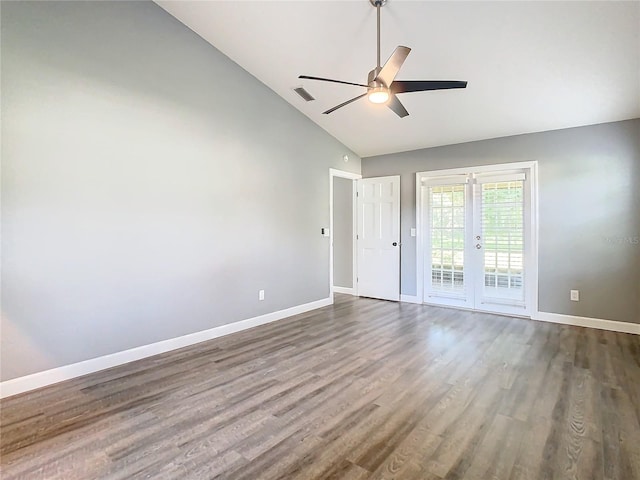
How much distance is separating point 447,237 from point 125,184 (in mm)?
4608

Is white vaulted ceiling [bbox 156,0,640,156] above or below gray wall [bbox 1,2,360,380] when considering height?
above

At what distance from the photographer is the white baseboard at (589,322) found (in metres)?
4.23

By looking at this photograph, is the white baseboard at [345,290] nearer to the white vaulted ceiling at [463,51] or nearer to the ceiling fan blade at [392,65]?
the white vaulted ceiling at [463,51]

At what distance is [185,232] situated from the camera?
3.73m

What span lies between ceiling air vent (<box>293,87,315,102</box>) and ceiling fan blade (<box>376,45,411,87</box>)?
211 cm

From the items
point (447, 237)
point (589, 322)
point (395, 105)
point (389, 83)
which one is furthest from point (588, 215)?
point (389, 83)

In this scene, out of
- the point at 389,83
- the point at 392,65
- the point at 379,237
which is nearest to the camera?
the point at 392,65

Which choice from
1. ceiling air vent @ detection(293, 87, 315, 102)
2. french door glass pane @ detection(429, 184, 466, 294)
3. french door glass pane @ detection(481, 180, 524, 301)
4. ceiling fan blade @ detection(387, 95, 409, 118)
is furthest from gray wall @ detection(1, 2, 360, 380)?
french door glass pane @ detection(481, 180, 524, 301)

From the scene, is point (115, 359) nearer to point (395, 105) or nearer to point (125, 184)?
point (125, 184)

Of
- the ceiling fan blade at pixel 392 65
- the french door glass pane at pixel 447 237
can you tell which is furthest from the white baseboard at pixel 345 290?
the ceiling fan blade at pixel 392 65

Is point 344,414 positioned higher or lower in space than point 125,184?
lower

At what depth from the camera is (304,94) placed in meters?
4.61

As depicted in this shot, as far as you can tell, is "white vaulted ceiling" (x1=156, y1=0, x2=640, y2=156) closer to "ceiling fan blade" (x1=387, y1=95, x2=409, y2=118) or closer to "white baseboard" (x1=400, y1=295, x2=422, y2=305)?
"ceiling fan blade" (x1=387, y1=95, x2=409, y2=118)

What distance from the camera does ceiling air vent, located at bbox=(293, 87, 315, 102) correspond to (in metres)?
4.51
